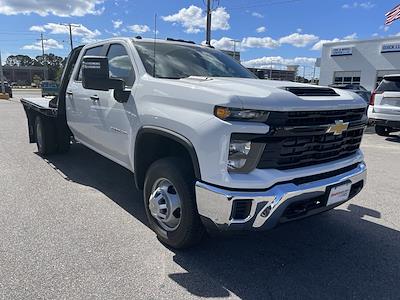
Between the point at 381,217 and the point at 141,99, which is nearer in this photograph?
the point at 141,99

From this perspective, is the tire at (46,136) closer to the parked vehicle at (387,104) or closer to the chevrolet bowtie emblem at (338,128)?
the chevrolet bowtie emblem at (338,128)

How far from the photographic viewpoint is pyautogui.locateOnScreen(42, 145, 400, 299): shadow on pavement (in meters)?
2.90

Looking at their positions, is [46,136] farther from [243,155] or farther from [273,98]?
[273,98]

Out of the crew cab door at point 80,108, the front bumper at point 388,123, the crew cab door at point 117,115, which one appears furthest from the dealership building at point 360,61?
the crew cab door at point 117,115

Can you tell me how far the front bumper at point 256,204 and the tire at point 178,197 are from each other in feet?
0.66

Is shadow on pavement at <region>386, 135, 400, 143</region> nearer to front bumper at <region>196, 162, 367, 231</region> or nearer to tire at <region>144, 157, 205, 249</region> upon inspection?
front bumper at <region>196, 162, 367, 231</region>

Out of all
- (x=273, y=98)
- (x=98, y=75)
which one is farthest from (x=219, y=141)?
(x=98, y=75)

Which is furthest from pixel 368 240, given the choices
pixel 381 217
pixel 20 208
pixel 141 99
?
pixel 20 208

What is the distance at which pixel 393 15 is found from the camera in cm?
2327

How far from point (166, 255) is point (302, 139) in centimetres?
158

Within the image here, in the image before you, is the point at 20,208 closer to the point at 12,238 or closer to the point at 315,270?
the point at 12,238

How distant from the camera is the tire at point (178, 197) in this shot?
3143 millimetres

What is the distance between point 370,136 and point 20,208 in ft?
34.2

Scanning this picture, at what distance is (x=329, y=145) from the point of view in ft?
10.6
